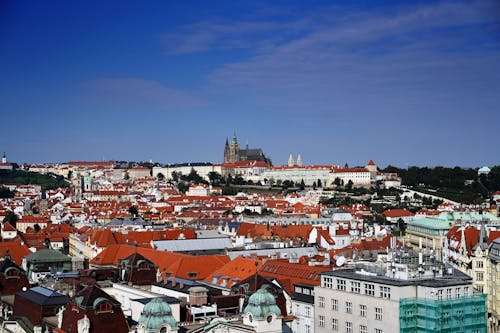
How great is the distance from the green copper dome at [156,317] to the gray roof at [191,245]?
36.3m

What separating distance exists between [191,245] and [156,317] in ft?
Result: 125

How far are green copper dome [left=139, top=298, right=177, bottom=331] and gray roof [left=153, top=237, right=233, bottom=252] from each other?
36340mm

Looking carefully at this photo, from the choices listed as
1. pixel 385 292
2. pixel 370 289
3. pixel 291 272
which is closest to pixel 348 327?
pixel 370 289

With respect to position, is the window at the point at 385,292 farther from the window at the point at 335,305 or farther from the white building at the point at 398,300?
the window at the point at 335,305

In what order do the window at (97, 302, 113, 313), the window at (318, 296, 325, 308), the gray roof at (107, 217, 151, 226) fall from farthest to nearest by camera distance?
the gray roof at (107, 217, 151, 226)
the window at (318, 296, 325, 308)
the window at (97, 302, 113, 313)

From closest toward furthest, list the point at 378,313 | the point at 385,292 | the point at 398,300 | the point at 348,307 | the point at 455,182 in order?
the point at 398,300 → the point at 385,292 → the point at 378,313 → the point at 348,307 → the point at 455,182

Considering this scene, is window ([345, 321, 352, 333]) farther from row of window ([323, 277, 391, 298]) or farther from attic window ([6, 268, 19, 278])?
attic window ([6, 268, 19, 278])

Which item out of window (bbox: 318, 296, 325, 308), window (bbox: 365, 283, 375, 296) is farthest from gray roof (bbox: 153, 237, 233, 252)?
window (bbox: 365, 283, 375, 296)

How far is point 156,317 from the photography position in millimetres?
27844

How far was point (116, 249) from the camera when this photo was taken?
62.0 metres

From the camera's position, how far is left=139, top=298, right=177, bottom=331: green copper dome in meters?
27.7

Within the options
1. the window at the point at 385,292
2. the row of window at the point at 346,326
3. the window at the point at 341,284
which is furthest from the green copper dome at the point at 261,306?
the window at the point at 341,284

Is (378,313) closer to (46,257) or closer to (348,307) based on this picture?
(348,307)

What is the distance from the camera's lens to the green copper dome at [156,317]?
27734 millimetres
